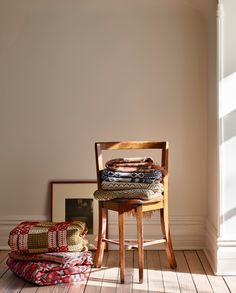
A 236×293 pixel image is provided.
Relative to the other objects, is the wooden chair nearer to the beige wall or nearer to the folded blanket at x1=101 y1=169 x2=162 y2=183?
the folded blanket at x1=101 y1=169 x2=162 y2=183

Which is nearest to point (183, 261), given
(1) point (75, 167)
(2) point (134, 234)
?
(2) point (134, 234)

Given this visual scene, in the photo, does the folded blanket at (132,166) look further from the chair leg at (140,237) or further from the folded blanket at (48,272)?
the folded blanket at (48,272)

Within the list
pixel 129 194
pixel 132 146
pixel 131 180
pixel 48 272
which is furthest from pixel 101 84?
pixel 48 272

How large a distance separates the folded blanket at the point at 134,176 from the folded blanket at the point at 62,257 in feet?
1.76

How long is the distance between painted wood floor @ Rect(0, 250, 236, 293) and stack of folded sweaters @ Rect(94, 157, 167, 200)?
527 millimetres

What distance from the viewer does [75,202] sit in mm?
4332

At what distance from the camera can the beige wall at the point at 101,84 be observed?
4.27 meters

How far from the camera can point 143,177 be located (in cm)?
355

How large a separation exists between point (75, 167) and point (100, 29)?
44.0 inches

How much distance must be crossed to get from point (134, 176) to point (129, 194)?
0.15 metres

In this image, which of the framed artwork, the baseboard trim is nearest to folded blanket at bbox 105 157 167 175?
the baseboard trim

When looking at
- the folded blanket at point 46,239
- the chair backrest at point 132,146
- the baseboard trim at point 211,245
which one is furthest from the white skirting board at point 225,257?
the folded blanket at point 46,239

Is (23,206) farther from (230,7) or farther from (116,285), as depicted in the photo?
(230,7)

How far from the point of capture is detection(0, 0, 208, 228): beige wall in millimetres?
4273
